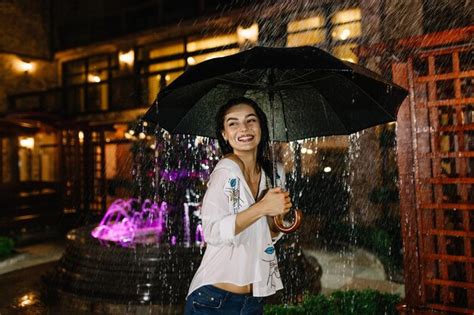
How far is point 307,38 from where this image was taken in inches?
576

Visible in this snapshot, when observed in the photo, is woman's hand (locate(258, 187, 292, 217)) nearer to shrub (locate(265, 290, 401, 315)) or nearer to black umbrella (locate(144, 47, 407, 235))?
black umbrella (locate(144, 47, 407, 235))

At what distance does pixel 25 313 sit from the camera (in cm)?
681

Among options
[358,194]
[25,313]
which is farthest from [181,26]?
[25,313]

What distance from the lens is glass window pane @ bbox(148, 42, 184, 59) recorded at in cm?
1889

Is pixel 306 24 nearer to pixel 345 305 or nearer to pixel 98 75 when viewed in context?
pixel 98 75

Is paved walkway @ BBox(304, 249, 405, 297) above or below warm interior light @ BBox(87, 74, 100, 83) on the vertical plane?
below

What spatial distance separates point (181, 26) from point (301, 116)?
1568cm

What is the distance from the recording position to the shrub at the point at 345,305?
5.27m

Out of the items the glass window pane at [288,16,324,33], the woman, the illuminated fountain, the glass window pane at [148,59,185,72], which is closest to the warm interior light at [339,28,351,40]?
the glass window pane at [288,16,324,33]

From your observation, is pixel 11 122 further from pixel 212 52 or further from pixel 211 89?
pixel 211 89

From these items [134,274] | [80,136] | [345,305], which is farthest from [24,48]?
[345,305]

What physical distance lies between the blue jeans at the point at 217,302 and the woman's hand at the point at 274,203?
24.3 inches

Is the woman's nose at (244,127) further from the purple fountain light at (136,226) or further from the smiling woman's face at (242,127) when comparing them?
the purple fountain light at (136,226)

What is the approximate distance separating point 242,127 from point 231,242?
796 millimetres
